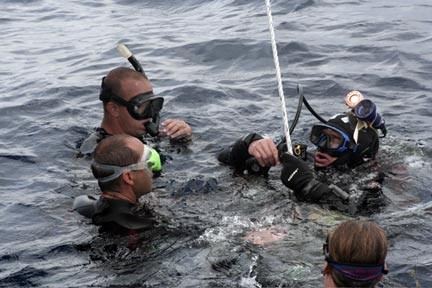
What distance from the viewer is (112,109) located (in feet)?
21.0

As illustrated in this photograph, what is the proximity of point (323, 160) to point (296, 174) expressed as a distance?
2.67ft

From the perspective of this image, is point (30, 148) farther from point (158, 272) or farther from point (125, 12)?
point (125, 12)

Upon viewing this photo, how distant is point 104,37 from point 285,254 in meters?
8.98

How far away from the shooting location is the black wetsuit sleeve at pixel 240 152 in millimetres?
5965

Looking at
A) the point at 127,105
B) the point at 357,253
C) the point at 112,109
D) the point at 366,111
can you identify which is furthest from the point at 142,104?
the point at 357,253

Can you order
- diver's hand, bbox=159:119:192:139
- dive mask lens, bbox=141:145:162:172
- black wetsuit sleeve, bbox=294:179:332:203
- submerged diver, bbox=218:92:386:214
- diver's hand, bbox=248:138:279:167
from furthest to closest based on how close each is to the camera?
diver's hand, bbox=159:119:192:139 → diver's hand, bbox=248:138:279:167 → submerged diver, bbox=218:92:386:214 → black wetsuit sleeve, bbox=294:179:332:203 → dive mask lens, bbox=141:145:162:172

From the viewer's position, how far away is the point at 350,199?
5430mm

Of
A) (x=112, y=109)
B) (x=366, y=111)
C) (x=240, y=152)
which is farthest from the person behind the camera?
(x=112, y=109)

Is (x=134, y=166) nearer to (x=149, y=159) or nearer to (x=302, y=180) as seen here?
(x=149, y=159)

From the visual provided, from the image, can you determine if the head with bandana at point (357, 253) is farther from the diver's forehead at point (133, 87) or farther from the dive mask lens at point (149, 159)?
the diver's forehead at point (133, 87)

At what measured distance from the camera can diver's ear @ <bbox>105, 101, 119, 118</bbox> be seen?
636cm

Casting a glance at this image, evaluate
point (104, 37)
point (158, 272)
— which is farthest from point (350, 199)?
point (104, 37)

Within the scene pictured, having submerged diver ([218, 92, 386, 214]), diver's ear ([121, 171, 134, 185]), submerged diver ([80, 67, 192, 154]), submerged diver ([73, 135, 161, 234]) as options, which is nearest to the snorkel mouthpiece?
submerged diver ([218, 92, 386, 214])

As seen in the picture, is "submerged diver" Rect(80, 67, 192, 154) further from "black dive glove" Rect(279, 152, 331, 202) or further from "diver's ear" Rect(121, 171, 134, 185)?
"black dive glove" Rect(279, 152, 331, 202)
